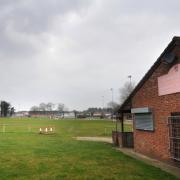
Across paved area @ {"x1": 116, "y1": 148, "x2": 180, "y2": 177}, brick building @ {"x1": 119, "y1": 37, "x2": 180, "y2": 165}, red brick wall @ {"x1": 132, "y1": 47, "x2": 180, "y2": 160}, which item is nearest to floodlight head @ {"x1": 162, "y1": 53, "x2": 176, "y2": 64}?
brick building @ {"x1": 119, "y1": 37, "x2": 180, "y2": 165}

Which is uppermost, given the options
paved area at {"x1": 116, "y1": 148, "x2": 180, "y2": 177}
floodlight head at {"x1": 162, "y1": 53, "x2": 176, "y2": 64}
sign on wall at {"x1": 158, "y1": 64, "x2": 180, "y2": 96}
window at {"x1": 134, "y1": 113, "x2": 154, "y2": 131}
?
floodlight head at {"x1": 162, "y1": 53, "x2": 176, "y2": 64}

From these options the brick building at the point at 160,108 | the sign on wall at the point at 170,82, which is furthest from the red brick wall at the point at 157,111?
the sign on wall at the point at 170,82

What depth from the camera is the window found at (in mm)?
14523

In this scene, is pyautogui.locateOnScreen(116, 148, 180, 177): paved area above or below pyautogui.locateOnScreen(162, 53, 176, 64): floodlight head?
below

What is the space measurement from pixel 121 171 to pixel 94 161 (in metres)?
2.52

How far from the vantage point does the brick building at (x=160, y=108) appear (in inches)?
471

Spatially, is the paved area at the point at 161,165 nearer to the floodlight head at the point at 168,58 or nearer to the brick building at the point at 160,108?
the brick building at the point at 160,108

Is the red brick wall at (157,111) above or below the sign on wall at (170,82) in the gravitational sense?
below

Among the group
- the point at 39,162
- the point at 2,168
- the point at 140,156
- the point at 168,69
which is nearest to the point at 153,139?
the point at 140,156

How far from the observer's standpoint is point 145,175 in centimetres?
1038

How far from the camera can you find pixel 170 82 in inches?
482

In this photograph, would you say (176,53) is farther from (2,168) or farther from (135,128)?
(2,168)

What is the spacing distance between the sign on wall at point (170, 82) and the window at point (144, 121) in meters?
1.71

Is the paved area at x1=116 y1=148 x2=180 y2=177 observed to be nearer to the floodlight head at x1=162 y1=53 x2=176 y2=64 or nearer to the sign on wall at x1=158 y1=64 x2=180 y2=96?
the sign on wall at x1=158 y1=64 x2=180 y2=96
